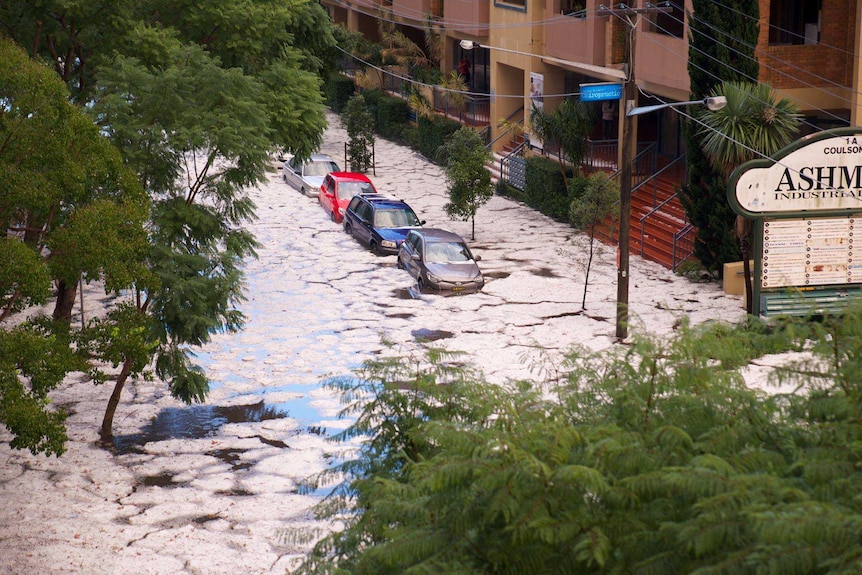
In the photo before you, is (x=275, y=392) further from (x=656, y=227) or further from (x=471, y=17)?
(x=471, y=17)

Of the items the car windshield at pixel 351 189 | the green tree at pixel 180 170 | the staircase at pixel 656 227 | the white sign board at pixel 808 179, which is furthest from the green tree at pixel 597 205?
the car windshield at pixel 351 189

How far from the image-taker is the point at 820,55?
25.7 meters

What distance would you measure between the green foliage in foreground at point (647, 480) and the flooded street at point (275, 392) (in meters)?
1.08

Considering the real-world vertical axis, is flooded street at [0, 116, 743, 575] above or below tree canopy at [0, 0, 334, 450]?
below

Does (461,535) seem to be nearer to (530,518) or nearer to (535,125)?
(530,518)

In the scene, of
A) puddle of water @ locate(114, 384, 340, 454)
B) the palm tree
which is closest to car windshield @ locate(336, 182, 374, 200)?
the palm tree

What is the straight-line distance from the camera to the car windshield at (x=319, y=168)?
36.5 metres

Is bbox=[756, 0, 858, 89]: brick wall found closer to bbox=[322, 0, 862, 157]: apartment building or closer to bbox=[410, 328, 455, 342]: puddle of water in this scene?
bbox=[322, 0, 862, 157]: apartment building

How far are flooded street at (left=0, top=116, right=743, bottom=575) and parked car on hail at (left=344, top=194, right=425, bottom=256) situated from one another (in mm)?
378

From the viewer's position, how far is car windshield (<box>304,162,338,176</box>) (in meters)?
36.5

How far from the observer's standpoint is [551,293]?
24.3 meters


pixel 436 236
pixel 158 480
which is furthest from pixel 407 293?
pixel 158 480

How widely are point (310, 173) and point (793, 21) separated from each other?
635 inches

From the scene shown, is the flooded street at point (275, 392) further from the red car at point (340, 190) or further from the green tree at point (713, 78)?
the green tree at point (713, 78)
